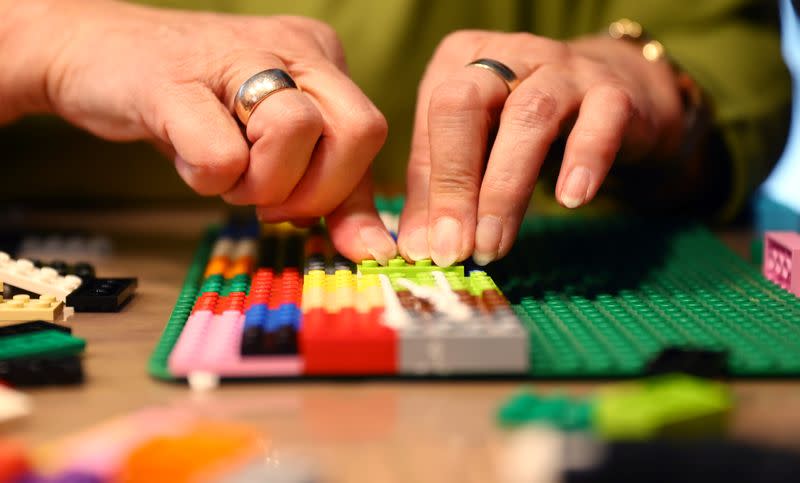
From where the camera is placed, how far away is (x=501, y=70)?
815 millimetres

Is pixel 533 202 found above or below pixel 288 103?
below

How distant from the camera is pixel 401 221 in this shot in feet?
2.59

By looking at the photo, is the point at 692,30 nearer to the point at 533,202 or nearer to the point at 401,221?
the point at 533,202

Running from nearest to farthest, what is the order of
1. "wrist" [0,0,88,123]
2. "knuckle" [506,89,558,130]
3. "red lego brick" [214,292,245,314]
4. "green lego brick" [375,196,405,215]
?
"red lego brick" [214,292,245,314] → "knuckle" [506,89,558,130] → "wrist" [0,0,88,123] → "green lego brick" [375,196,405,215]

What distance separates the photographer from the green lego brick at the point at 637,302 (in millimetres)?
553

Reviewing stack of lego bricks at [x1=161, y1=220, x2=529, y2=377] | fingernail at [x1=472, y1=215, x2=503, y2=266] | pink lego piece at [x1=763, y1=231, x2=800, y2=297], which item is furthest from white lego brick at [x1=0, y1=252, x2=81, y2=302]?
pink lego piece at [x1=763, y1=231, x2=800, y2=297]

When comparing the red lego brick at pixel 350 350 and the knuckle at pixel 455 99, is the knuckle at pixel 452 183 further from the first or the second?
the red lego brick at pixel 350 350

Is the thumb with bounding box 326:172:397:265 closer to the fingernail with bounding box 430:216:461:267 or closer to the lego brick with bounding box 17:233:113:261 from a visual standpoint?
the fingernail with bounding box 430:216:461:267

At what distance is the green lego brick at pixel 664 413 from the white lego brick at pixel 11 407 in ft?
0.93

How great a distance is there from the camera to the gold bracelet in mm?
1076

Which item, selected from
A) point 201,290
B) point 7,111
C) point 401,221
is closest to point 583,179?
point 401,221

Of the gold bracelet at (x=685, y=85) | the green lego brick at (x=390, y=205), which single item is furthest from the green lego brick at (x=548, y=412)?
the gold bracelet at (x=685, y=85)

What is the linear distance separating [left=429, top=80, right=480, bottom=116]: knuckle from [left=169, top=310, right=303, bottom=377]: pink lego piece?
10.5 inches

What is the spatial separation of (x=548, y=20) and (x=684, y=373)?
35.1 inches
